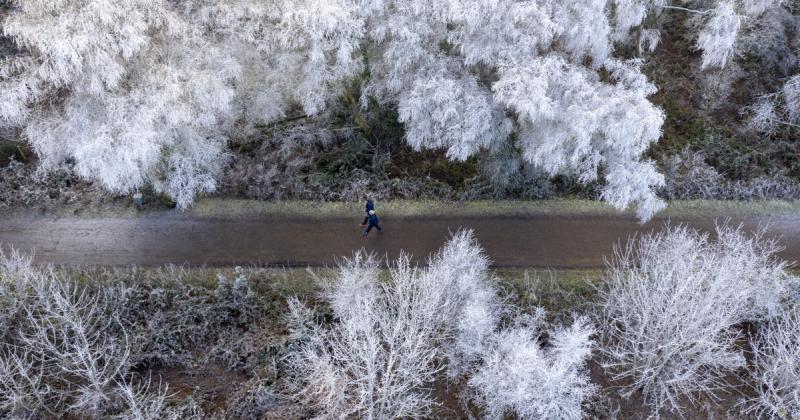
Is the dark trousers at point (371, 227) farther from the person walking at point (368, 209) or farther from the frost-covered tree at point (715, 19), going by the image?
the frost-covered tree at point (715, 19)

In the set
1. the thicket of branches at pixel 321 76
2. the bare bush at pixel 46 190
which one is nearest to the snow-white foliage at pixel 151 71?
the thicket of branches at pixel 321 76

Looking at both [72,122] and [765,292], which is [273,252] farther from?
[765,292]

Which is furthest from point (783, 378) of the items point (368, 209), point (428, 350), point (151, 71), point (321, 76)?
point (151, 71)

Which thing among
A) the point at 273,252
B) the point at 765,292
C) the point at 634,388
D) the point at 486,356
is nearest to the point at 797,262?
the point at 765,292

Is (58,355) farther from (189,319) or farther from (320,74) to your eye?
(320,74)

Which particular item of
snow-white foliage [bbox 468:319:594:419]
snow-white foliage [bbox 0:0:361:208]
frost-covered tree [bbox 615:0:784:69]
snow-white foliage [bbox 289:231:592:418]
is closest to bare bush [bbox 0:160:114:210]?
snow-white foliage [bbox 0:0:361:208]

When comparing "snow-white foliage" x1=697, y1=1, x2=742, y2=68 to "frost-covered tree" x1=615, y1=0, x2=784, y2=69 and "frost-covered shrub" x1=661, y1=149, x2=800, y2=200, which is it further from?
"frost-covered shrub" x1=661, y1=149, x2=800, y2=200
